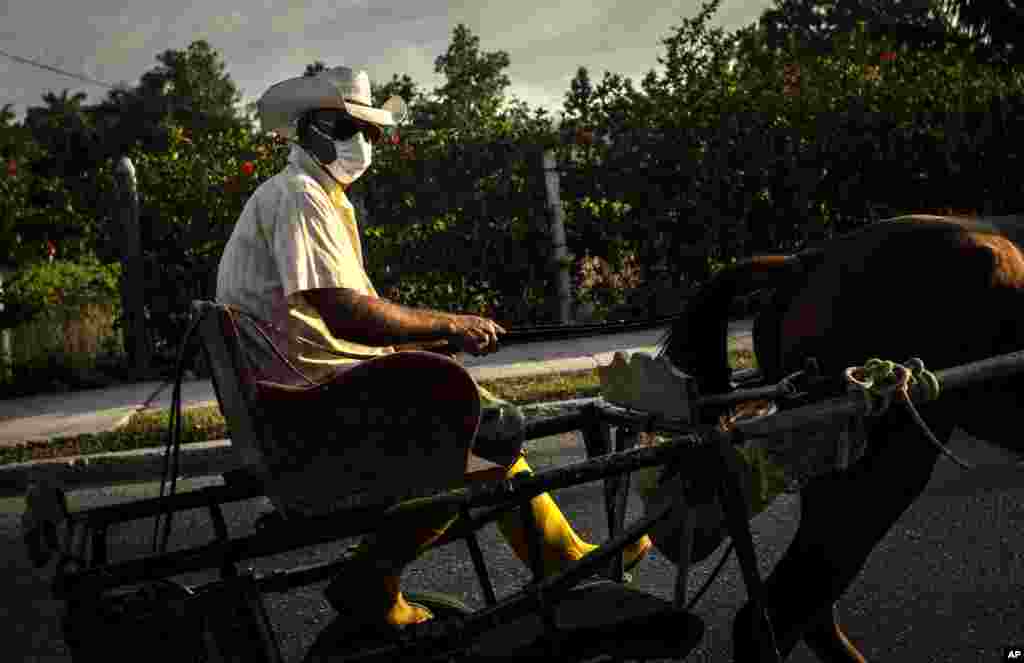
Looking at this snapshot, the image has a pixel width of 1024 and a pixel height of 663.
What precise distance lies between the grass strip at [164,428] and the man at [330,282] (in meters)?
4.65

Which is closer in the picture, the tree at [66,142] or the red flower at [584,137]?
the red flower at [584,137]

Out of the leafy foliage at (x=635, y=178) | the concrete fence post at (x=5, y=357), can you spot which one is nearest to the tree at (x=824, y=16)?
the leafy foliage at (x=635, y=178)

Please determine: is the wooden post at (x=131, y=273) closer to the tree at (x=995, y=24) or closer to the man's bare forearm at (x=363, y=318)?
the man's bare forearm at (x=363, y=318)

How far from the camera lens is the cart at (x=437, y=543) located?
2.55m

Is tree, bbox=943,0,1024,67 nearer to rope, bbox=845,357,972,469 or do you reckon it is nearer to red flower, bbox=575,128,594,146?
red flower, bbox=575,128,594,146

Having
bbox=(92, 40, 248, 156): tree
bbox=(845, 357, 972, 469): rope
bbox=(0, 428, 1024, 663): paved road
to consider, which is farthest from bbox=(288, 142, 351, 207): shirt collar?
bbox=(92, 40, 248, 156): tree

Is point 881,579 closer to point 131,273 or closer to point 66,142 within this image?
point 131,273

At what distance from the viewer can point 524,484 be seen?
105 inches

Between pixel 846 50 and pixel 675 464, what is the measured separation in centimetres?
Answer: 1173

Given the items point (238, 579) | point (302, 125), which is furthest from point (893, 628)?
point (302, 125)

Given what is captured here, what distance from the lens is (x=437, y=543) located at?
322cm

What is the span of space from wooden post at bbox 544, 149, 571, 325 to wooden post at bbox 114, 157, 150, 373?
14.7 feet

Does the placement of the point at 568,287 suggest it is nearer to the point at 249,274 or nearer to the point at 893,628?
the point at 893,628

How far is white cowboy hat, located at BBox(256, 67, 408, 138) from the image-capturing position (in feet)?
10.7
